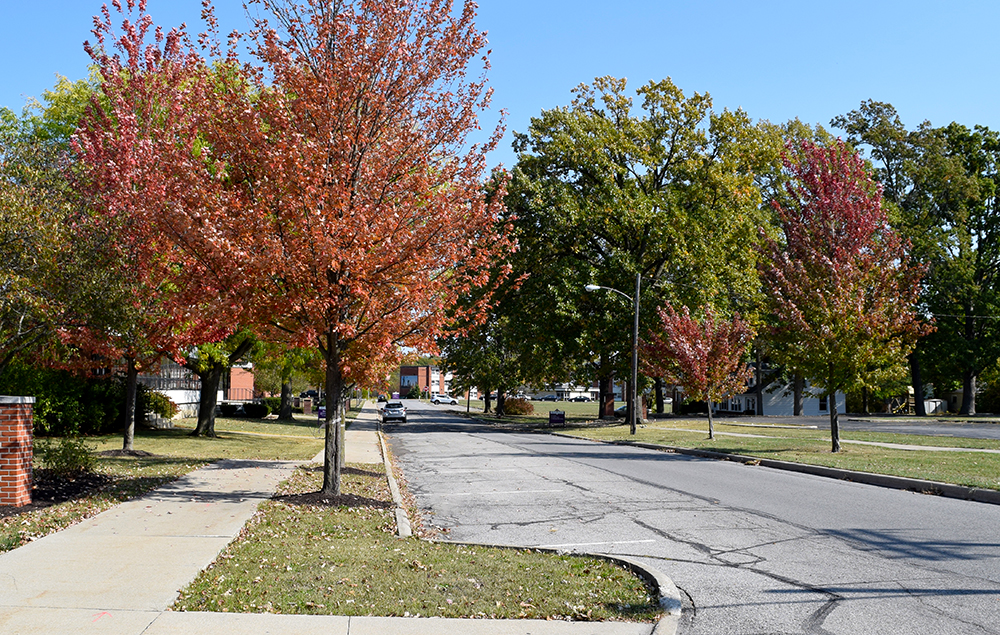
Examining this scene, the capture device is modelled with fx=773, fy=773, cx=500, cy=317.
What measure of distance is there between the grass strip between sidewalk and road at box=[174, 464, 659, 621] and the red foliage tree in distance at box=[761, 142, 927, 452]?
1539 cm

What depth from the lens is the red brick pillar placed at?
9727 mm

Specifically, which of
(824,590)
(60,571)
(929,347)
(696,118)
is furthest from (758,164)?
(60,571)

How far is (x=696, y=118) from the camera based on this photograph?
37031 mm

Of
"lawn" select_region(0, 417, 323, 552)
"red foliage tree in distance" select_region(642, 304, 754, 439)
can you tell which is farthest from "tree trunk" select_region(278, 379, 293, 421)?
"red foliage tree in distance" select_region(642, 304, 754, 439)

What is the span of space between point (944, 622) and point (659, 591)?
217 centimetres

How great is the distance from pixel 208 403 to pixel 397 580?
2232 cm

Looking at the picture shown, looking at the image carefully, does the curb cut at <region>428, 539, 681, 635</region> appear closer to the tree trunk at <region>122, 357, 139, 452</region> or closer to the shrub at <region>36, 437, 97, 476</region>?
the shrub at <region>36, 437, 97, 476</region>

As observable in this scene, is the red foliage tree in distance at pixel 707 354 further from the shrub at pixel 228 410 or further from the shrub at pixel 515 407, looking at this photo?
the shrub at pixel 515 407

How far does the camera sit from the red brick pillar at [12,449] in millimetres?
9727

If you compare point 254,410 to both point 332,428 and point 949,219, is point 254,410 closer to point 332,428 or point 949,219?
point 332,428

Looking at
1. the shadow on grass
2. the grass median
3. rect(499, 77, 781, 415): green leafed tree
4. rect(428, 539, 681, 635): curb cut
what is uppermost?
rect(499, 77, 781, 415): green leafed tree

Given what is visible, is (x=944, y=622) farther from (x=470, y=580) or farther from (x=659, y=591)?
(x=470, y=580)

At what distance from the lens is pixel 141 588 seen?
643cm

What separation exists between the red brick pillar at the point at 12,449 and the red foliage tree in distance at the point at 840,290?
18.2 metres
